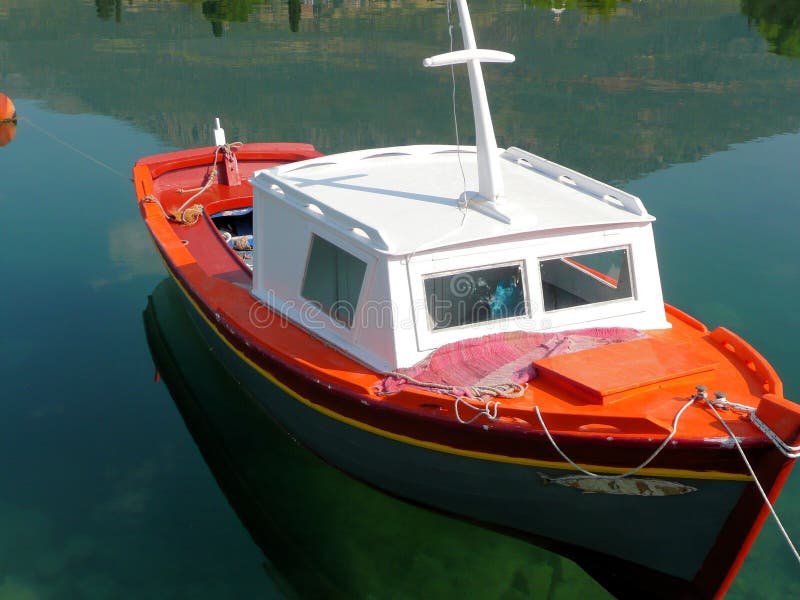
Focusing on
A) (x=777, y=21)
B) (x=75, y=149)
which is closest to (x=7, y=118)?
(x=75, y=149)

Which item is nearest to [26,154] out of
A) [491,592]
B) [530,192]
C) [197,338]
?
[197,338]

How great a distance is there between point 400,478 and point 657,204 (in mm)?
11083

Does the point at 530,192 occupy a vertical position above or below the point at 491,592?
above

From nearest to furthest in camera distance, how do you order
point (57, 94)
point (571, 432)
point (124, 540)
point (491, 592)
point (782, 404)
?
point (782, 404) < point (571, 432) < point (491, 592) < point (124, 540) < point (57, 94)

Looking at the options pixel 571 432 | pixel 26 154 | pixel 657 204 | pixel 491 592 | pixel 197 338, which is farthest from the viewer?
pixel 26 154

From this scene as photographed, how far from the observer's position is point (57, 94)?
26875 mm

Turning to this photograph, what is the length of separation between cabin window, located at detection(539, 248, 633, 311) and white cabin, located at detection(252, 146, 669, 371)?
0.5 inches

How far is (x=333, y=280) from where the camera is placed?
8.54 m

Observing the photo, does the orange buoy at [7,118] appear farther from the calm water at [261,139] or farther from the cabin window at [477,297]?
the cabin window at [477,297]

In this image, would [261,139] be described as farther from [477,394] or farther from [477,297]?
[477,394]

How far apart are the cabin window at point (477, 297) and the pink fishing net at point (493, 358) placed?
0.84 ft

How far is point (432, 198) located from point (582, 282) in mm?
1719

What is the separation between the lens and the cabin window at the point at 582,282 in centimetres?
834

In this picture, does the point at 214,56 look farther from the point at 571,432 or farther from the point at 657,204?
the point at 571,432
